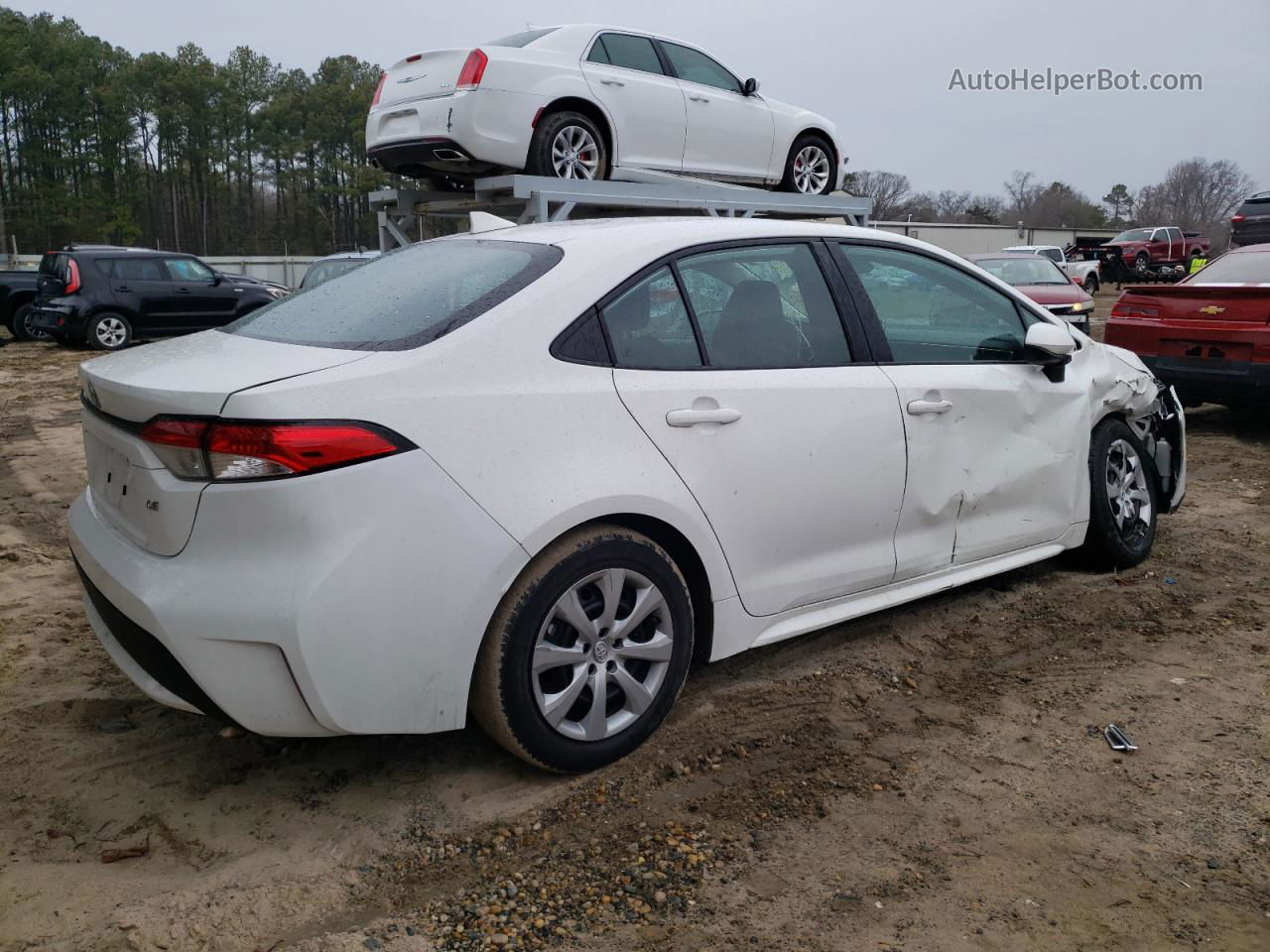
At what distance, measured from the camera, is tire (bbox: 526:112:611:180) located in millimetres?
6824

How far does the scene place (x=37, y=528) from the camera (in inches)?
221

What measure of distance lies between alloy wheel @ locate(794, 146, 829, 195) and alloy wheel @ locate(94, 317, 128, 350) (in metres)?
11.9

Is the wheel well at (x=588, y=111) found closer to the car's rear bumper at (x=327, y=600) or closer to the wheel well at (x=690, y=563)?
the wheel well at (x=690, y=563)

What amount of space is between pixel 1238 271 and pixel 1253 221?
575 inches

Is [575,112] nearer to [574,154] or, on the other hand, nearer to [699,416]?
[574,154]

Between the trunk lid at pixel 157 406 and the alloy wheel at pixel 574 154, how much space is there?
14.3ft

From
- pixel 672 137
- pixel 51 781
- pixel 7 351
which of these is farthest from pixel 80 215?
pixel 51 781

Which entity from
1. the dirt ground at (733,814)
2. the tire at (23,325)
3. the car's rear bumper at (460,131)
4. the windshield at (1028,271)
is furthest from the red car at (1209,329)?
the tire at (23,325)

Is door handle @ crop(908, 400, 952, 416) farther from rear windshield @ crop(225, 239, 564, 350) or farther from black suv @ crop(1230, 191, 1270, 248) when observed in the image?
black suv @ crop(1230, 191, 1270, 248)

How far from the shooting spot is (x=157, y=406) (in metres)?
2.52

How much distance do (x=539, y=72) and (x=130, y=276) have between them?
1192cm

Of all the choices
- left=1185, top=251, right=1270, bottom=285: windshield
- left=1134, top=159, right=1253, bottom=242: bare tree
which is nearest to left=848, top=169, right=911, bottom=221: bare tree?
left=1134, top=159, right=1253, bottom=242: bare tree

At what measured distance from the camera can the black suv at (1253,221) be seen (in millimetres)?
20562

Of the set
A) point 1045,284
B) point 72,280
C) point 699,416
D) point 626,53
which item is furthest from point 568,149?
point 72,280
